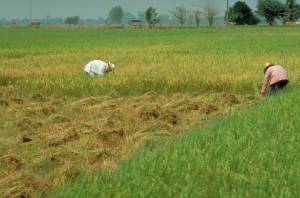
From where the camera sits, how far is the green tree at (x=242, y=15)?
3327 inches

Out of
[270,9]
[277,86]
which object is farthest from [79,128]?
[270,9]

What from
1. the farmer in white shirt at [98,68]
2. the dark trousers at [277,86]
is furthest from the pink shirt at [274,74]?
the farmer in white shirt at [98,68]

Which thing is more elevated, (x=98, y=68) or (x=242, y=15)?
(x=242, y=15)

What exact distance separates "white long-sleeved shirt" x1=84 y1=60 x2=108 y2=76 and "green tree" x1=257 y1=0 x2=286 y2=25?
71.5m

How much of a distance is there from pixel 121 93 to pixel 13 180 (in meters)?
7.51

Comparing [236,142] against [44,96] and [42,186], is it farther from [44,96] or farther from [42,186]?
[44,96]

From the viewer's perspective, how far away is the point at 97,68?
14.5 metres

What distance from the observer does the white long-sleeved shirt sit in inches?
565

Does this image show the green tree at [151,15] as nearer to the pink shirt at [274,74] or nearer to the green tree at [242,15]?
the green tree at [242,15]

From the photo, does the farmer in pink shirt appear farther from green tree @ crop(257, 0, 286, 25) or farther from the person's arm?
green tree @ crop(257, 0, 286, 25)

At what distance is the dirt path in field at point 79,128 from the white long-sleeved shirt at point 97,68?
6.10 ft

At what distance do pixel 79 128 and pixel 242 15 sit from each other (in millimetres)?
79098

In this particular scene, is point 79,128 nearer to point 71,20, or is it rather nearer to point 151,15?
point 151,15

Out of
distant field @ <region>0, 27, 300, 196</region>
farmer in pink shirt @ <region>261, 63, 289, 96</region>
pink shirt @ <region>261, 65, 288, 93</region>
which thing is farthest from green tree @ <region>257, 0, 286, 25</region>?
pink shirt @ <region>261, 65, 288, 93</region>
